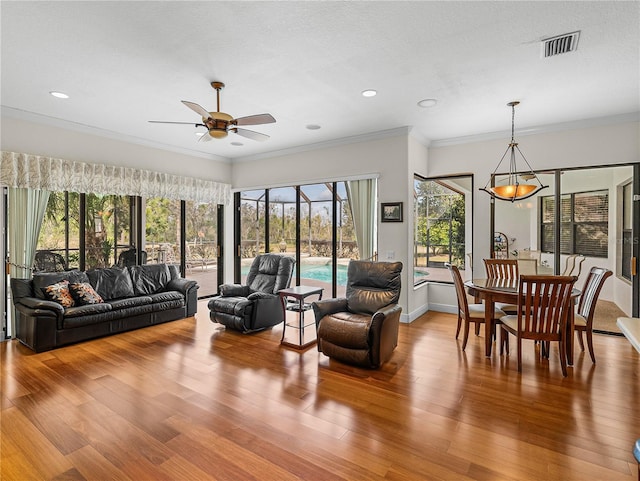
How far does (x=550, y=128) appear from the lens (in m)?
4.84

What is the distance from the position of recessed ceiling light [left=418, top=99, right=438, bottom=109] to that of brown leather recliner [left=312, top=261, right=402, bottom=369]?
1.93 meters

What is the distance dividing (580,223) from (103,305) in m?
6.51

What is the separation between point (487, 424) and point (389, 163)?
3728 mm

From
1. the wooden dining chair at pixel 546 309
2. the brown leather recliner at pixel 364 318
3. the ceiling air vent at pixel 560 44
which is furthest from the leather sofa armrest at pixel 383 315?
the ceiling air vent at pixel 560 44

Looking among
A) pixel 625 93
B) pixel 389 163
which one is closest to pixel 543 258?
pixel 625 93

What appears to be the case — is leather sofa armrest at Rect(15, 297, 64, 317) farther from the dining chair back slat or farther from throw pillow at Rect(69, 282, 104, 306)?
the dining chair back slat

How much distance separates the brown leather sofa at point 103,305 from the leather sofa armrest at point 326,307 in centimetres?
253

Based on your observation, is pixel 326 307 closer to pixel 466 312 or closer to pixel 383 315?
pixel 383 315

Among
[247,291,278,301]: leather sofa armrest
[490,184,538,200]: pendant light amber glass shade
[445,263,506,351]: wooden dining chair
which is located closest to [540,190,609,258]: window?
[490,184,538,200]: pendant light amber glass shade

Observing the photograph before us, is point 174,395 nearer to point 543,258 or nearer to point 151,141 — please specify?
point 151,141

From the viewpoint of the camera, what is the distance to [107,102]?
4047 millimetres

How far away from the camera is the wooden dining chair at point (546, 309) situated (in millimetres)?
3176

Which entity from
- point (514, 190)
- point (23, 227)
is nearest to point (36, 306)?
point (23, 227)

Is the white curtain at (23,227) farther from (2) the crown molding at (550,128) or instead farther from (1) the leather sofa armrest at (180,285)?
(2) the crown molding at (550,128)
